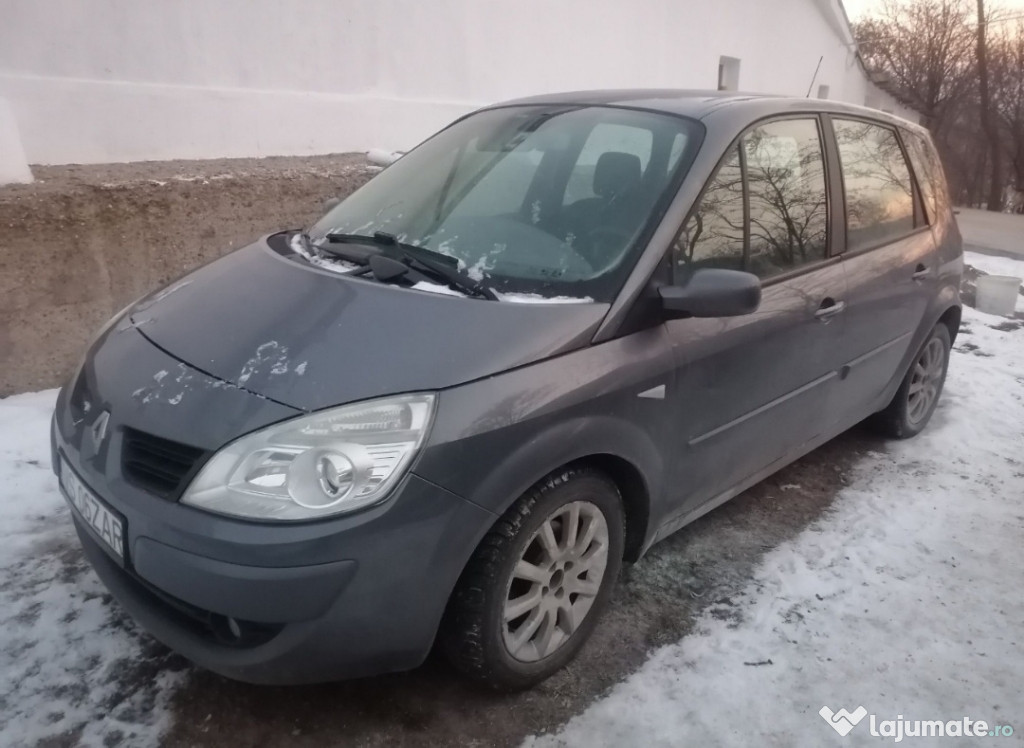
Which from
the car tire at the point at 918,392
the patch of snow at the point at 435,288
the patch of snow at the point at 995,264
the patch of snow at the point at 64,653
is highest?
the patch of snow at the point at 435,288

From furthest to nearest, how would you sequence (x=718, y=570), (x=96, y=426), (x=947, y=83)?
1. (x=947, y=83)
2. (x=718, y=570)
3. (x=96, y=426)

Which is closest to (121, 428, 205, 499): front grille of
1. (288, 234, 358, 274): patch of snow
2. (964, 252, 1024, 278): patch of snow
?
(288, 234, 358, 274): patch of snow

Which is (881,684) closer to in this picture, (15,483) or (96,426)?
(96,426)

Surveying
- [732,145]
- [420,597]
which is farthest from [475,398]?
[732,145]

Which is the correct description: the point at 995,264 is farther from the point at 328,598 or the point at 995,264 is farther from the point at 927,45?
the point at 927,45

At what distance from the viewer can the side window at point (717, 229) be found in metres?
2.65

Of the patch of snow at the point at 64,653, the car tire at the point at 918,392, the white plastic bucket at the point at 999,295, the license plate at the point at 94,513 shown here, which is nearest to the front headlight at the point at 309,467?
the license plate at the point at 94,513

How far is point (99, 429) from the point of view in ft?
7.34

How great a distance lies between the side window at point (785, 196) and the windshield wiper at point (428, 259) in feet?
3.45

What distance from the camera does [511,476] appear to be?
7.03ft

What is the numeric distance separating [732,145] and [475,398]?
4.74 ft

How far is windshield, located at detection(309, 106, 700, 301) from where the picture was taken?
2562 millimetres

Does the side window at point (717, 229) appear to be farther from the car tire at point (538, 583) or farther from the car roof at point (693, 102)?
the car tire at point (538, 583)

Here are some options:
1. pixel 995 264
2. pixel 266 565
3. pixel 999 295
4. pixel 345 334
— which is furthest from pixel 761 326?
pixel 995 264
